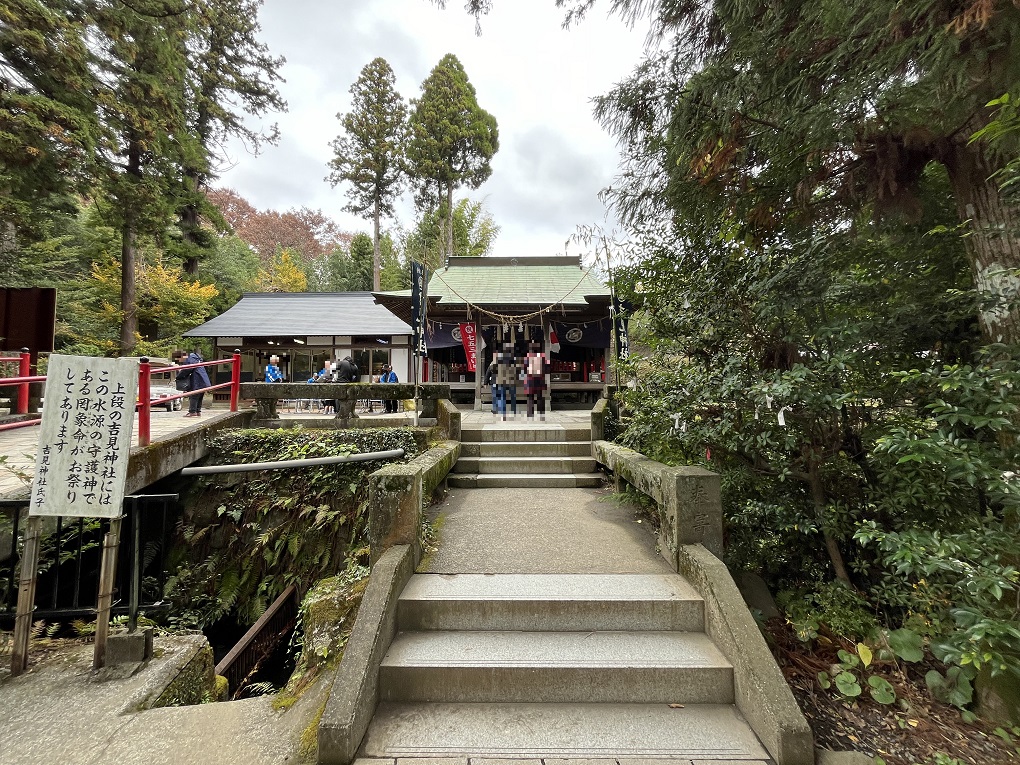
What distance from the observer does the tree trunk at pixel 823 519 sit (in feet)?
9.77

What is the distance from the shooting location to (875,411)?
3.15 meters

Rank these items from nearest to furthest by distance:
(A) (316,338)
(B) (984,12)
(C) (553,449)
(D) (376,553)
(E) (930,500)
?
1. (B) (984,12)
2. (E) (930,500)
3. (D) (376,553)
4. (C) (553,449)
5. (A) (316,338)

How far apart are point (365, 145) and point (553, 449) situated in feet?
71.8

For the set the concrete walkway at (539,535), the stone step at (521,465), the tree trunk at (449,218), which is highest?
the tree trunk at (449,218)

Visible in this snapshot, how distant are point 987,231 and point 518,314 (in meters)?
8.27

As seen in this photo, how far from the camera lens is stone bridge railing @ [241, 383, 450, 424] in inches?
224

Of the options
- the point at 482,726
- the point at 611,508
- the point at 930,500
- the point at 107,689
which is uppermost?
the point at 930,500

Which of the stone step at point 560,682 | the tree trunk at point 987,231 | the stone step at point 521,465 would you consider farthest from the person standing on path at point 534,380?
the tree trunk at point 987,231

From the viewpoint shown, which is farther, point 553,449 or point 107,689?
point 553,449

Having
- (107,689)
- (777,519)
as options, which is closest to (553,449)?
(777,519)

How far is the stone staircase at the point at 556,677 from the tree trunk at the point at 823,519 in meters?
1.13

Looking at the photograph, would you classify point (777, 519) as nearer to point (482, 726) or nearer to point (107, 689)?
point (482, 726)

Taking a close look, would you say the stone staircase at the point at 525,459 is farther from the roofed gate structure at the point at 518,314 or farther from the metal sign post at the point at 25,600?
the roofed gate structure at the point at 518,314

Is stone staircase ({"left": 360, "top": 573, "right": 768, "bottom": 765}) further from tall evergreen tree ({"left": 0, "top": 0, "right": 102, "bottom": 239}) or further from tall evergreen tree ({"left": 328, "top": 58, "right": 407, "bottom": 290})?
tall evergreen tree ({"left": 328, "top": 58, "right": 407, "bottom": 290})
